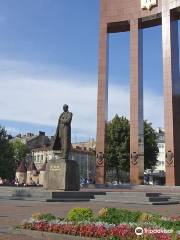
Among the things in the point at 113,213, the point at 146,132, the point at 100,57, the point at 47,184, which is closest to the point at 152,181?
the point at 146,132

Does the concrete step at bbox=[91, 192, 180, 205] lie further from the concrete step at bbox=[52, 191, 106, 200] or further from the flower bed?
the flower bed

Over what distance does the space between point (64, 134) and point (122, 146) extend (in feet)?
116

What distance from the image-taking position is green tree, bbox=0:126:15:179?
66375 mm

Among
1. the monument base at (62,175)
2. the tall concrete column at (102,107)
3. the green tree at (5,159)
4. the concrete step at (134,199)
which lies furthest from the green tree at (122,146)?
the concrete step at (134,199)

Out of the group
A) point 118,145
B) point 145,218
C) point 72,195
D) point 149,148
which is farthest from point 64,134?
point 149,148

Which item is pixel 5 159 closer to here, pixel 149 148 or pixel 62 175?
pixel 149 148

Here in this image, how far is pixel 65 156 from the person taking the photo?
82.1ft

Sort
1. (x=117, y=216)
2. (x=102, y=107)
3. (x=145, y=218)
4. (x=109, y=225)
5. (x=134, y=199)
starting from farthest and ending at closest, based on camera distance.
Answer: (x=102, y=107)
(x=134, y=199)
(x=117, y=216)
(x=145, y=218)
(x=109, y=225)

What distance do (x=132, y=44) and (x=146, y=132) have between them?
17426 millimetres

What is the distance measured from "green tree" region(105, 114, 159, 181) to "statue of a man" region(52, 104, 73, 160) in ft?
110

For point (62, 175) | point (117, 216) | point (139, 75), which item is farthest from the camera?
point (139, 75)

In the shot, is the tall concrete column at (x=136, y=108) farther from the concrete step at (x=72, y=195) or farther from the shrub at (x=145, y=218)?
the shrub at (x=145, y=218)

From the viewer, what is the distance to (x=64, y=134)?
25344 mm

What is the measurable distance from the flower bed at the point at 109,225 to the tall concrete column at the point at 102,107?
1401 inches
